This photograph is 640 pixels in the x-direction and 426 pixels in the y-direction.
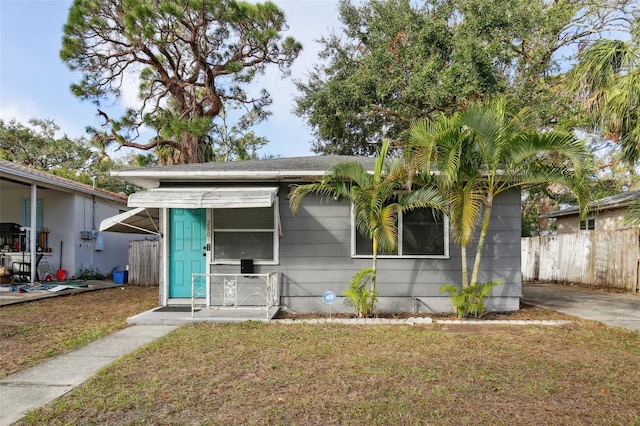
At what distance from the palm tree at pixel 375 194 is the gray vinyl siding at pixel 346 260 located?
1.82ft

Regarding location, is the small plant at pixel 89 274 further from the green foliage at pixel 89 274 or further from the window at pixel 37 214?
the window at pixel 37 214

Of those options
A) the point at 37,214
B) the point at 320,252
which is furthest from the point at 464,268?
the point at 37,214

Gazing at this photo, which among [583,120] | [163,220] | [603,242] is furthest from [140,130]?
[603,242]

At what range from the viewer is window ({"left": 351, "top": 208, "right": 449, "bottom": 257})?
25.4 ft

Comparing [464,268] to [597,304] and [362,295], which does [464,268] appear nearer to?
[362,295]

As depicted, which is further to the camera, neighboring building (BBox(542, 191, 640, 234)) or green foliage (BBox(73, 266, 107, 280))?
green foliage (BBox(73, 266, 107, 280))

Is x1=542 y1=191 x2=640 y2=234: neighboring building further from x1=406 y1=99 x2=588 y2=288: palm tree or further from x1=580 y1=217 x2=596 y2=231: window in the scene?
x1=406 y1=99 x2=588 y2=288: palm tree

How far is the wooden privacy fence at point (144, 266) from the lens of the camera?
514 inches

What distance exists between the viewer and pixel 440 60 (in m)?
13.4

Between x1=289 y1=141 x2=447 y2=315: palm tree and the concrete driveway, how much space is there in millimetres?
3531

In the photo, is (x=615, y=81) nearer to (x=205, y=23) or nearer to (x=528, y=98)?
(x=528, y=98)

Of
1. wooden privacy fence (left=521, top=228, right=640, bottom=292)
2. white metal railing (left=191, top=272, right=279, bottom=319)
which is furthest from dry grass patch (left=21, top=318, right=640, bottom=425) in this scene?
wooden privacy fence (left=521, top=228, right=640, bottom=292)

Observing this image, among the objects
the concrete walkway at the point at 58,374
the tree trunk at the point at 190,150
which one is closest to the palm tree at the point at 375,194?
the concrete walkway at the point at 58,374

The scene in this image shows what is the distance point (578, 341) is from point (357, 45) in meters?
13.4
